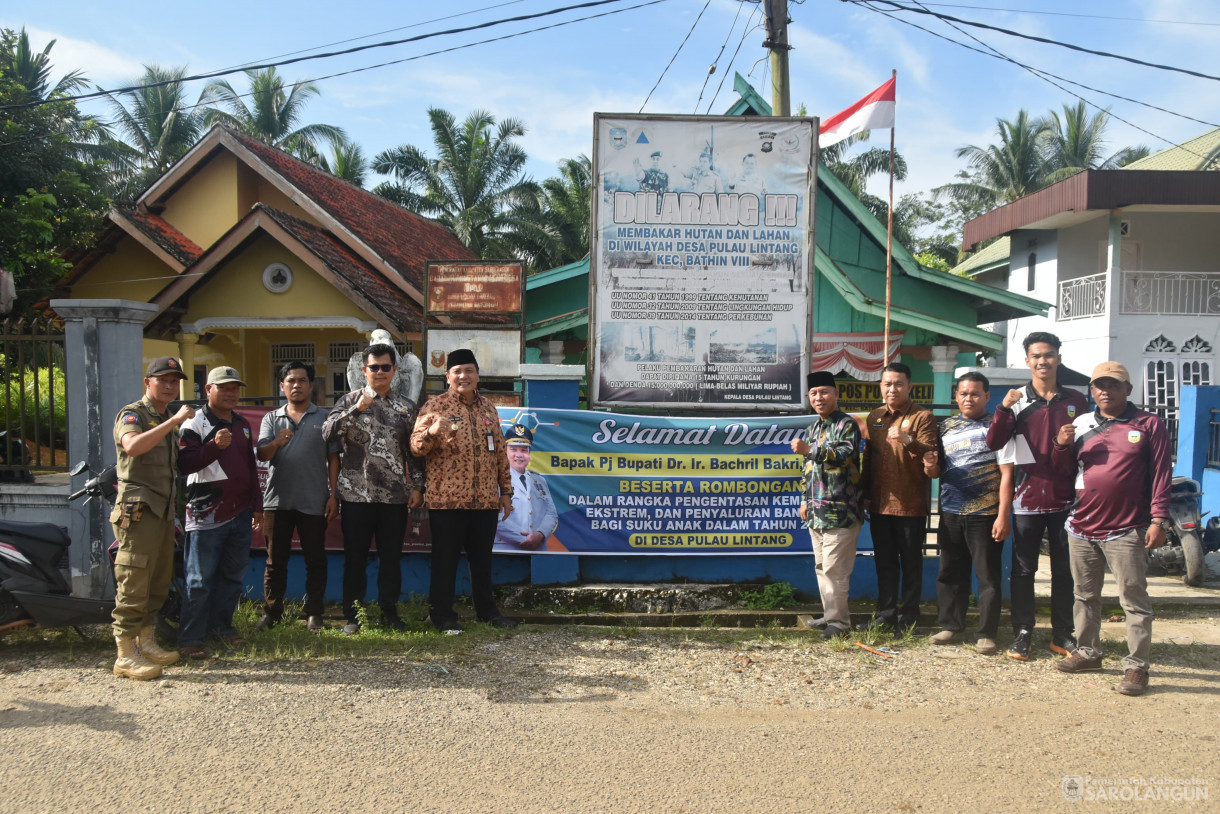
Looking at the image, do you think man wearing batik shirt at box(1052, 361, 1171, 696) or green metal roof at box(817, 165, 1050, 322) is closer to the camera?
man wearing batik shirt at box(1052, 361, 1171, 696)

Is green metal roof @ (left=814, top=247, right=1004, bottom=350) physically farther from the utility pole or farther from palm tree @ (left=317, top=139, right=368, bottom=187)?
palm tree @ (left=317, top=139, right=368, bottom=187)

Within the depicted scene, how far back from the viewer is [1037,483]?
486 centimetres

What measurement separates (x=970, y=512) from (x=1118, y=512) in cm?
81

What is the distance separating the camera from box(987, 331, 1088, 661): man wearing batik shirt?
4.85 metres

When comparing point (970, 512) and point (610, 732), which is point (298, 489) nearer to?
point (610, 732)

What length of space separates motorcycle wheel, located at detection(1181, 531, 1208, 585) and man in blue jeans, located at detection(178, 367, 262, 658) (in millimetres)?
7243

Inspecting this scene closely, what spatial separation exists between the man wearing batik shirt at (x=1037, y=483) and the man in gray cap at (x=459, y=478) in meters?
3.09

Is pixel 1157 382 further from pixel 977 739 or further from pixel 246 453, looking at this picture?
pixel 246 453

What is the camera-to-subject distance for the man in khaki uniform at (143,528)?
4426 mm

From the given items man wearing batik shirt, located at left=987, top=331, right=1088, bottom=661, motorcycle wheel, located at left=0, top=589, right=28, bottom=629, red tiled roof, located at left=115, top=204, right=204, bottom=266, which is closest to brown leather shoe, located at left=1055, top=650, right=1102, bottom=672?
man wearing batik shirt, located at left=987, top=331, right=1088, bottom=661

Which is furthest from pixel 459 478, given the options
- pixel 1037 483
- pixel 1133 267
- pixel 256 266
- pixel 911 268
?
pixel 1133 267

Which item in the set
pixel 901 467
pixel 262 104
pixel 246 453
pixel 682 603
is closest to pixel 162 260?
pixel 246 453

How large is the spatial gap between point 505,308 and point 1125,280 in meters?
14.4

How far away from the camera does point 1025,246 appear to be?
19922 mm
